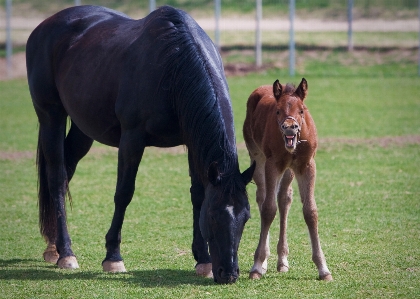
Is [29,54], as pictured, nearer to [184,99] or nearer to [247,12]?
[184,99]

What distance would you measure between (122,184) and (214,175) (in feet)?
4.09

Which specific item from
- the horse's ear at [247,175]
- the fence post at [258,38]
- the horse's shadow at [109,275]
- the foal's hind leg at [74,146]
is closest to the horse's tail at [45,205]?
the foal's hind leg at [74,146]

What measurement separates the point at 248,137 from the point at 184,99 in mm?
1013

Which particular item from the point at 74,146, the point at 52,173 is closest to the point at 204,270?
the point at 52,173

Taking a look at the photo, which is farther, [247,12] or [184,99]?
[247,12]

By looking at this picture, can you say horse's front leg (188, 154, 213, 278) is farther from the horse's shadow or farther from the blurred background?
the blurred background

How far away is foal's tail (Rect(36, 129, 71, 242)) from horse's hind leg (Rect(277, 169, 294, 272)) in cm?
227

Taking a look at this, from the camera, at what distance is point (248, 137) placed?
6.36 m

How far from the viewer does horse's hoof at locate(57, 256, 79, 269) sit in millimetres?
6273

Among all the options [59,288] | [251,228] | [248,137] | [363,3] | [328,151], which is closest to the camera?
[59,288]

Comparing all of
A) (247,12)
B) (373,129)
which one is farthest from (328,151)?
(247,12)

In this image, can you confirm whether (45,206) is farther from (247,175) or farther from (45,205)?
(247,175)

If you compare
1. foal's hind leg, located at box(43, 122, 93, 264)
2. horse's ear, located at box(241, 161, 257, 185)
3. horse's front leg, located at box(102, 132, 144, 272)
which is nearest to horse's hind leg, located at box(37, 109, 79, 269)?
foal's hind leg, located at box(43, 122, 93, 264)

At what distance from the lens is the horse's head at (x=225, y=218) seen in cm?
493
